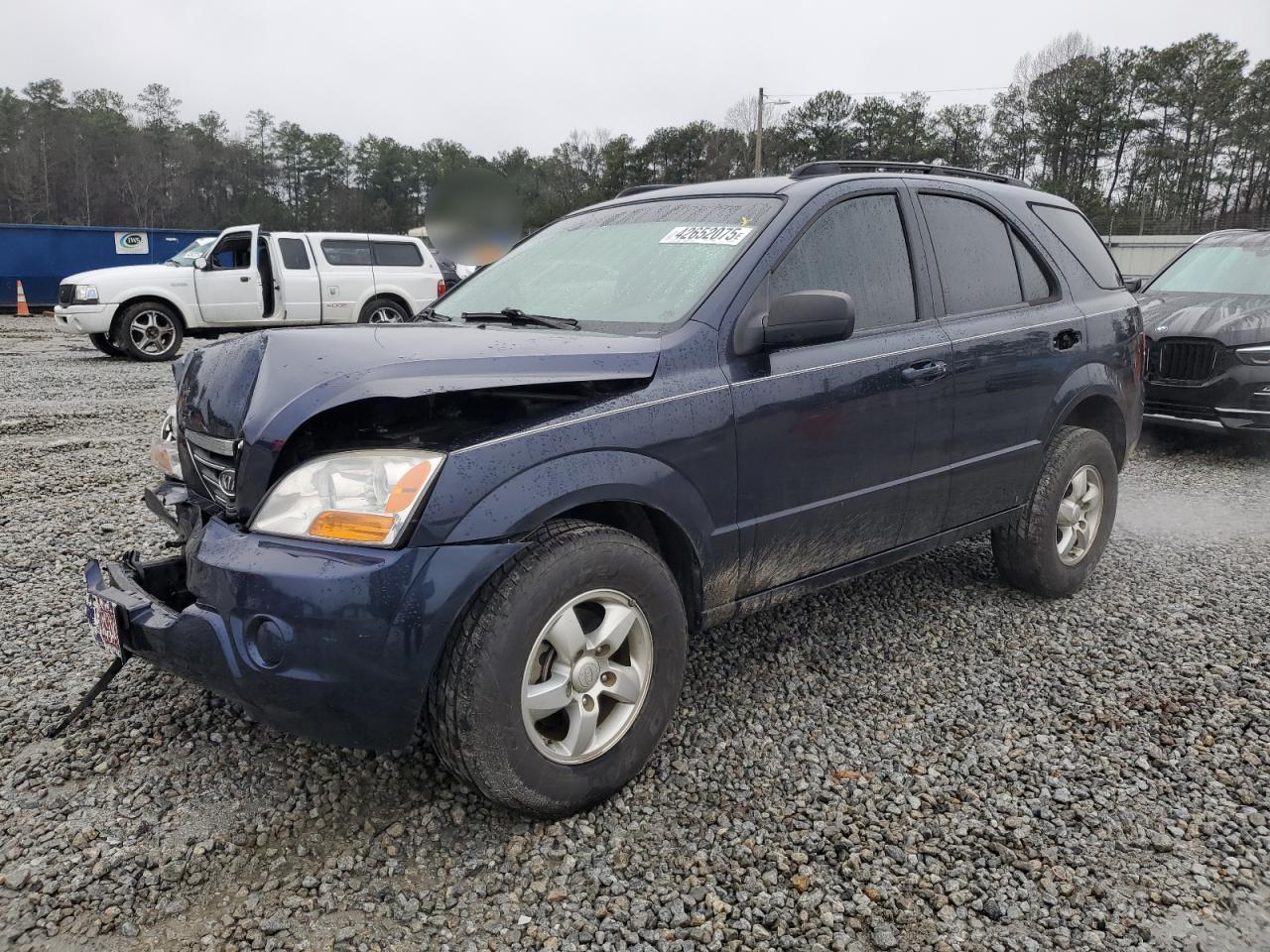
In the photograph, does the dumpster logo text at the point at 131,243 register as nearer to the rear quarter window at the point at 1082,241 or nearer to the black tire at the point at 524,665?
the rear quarter window at the point at 1082,241

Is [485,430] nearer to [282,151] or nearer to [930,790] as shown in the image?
[930,790]

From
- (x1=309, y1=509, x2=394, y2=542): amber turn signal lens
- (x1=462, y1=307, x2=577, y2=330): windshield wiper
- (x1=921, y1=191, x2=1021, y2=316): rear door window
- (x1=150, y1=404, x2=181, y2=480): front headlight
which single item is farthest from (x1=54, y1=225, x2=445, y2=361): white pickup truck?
(x1=309, y1=509, x2=394, y2=542): amber turn signal lens

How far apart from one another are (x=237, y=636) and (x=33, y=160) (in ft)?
187

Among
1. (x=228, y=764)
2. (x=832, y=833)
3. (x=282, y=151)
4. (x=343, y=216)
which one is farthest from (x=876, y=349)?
(x=282, y=151)

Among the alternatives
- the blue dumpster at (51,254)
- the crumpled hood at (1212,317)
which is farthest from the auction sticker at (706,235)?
the blue dumpster at (51,254)

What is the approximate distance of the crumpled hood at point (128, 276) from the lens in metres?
12.2

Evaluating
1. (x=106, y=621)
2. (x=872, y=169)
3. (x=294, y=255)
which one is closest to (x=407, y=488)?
(x=106, y=621)

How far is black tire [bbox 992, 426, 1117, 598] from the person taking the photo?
3.76m

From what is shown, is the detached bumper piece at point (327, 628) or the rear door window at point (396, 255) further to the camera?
the rear door window at point (396, 255)

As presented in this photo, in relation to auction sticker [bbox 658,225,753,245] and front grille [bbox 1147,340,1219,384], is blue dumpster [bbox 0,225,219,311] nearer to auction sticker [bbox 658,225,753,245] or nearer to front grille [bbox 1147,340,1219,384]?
front grille [bbox 1147,340,1219,384]

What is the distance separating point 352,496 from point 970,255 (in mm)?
2662

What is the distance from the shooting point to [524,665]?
213cm

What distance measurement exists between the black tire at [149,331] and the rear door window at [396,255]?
10.6 feet

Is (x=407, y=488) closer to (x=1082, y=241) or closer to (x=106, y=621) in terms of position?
(x=106, y=621)
